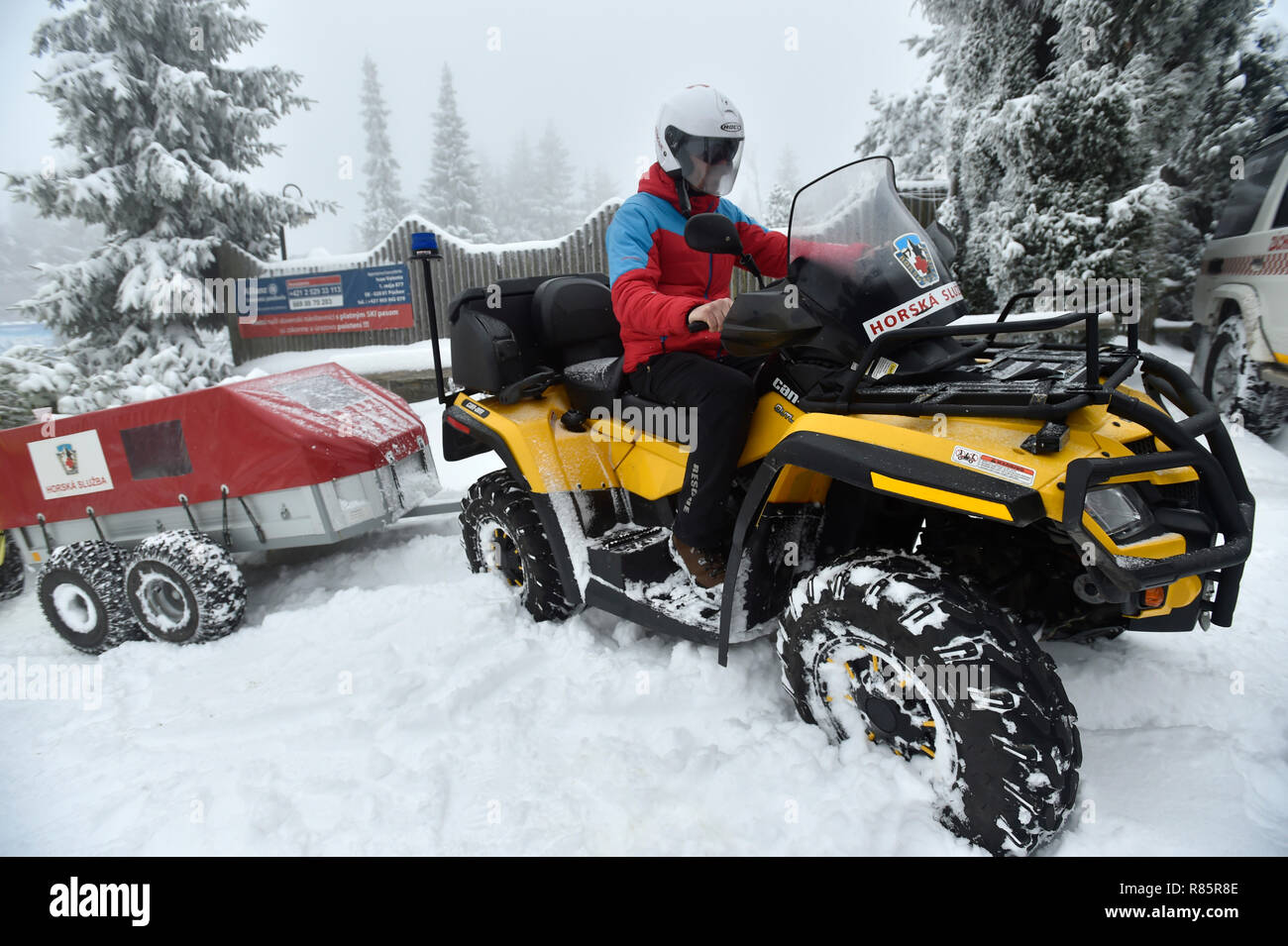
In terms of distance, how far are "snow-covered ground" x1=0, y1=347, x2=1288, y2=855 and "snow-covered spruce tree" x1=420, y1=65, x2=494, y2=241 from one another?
110 feet

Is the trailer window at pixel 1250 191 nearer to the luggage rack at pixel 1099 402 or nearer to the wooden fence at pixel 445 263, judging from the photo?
the luggage rack at pixel 1099 402

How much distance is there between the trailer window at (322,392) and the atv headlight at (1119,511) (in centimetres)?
389

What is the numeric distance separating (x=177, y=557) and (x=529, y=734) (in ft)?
7.73

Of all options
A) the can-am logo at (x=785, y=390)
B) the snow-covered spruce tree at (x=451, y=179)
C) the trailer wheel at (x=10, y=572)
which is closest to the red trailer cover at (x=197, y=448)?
the trailer wheel at (x=10, y=572)

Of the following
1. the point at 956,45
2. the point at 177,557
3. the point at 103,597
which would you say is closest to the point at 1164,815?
the point at 177,557

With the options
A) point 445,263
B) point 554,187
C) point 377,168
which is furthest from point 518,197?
point 445,263

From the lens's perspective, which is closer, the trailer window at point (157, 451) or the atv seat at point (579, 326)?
the atv seat at point (579, 326)

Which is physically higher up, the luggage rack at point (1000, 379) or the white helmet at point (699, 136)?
the white helmet at point (699, 136)

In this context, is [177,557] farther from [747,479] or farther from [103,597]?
[747,479]

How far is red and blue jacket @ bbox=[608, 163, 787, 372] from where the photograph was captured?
2762 millimetres

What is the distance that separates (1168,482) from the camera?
204cm

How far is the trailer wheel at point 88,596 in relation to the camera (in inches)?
156

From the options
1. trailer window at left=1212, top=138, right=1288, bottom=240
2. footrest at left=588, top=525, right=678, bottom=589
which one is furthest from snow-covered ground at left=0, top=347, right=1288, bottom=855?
trailer window at left=1212, top=138, right=1288, bottom=240
